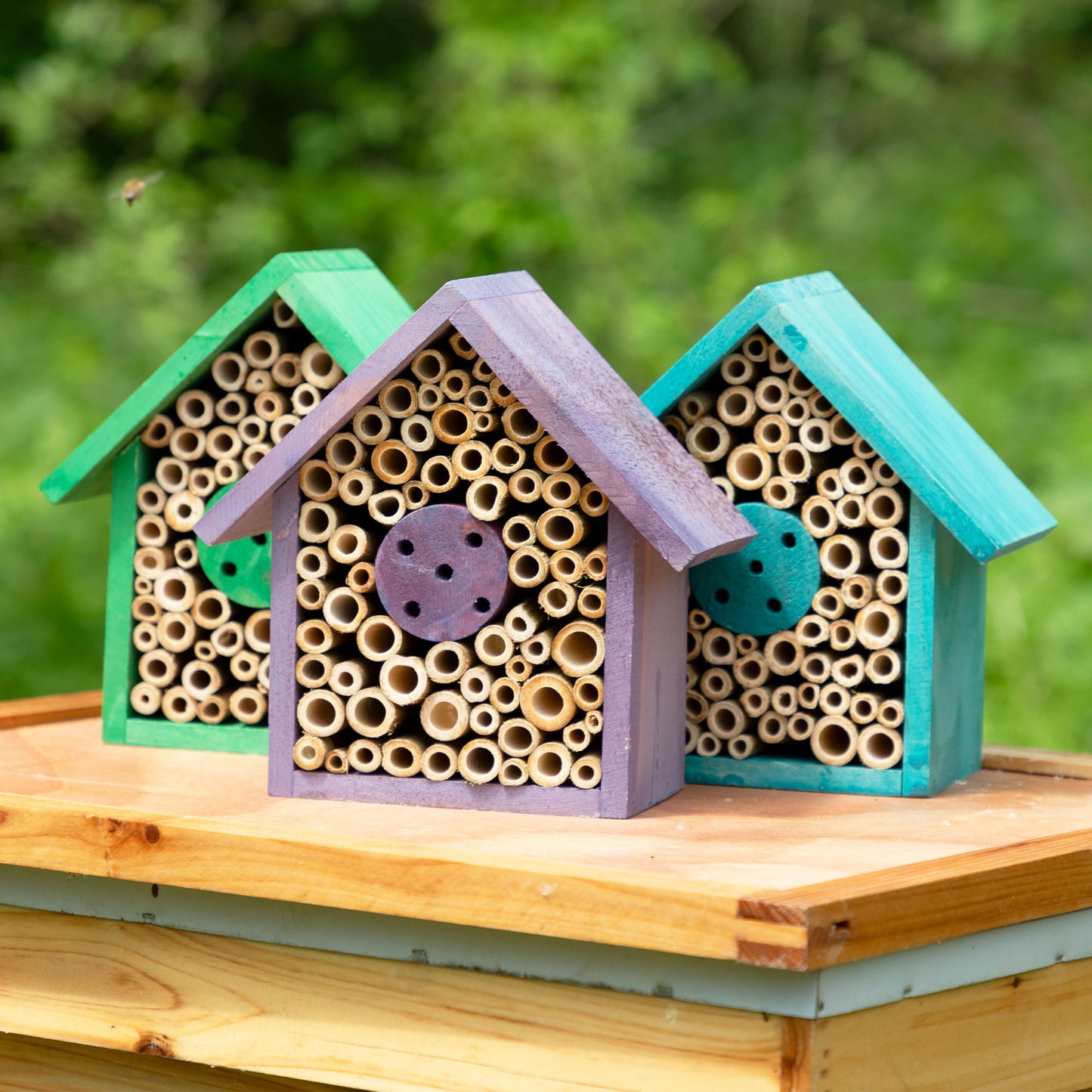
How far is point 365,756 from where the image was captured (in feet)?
5.89

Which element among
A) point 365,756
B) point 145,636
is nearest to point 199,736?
point 145,636

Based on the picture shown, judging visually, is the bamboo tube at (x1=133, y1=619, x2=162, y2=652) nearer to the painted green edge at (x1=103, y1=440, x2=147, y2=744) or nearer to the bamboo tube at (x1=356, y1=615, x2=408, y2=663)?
the painted green edge at (x1=103, y1=440, x2=147, y2=744)

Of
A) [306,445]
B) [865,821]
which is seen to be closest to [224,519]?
[306,445]

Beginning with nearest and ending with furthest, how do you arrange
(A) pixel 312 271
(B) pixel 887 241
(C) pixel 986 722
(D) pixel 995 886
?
(D) pixel 995 886 < (A) pixel 312 271 < (C) pixel 986 722 < (B) pixel 887 241

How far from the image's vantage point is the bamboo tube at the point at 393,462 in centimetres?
177

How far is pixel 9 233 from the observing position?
232 inches

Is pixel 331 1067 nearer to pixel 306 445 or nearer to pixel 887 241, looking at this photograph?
pixel 306 445

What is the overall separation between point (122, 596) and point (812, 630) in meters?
0.93

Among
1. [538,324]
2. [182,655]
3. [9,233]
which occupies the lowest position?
[182,655]

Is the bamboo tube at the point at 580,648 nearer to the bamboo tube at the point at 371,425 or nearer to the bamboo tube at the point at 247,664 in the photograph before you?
the bamboo tube at the point at 371,425

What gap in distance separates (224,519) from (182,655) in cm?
42

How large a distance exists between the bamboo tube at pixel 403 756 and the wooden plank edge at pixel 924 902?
544mm

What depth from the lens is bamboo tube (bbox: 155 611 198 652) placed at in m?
2.13

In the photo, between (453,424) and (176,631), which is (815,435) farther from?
(176,631)
